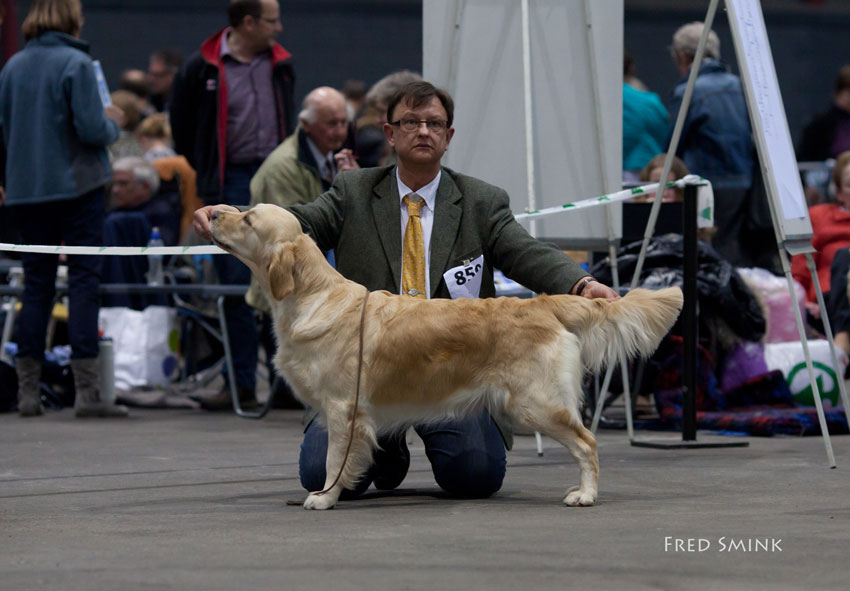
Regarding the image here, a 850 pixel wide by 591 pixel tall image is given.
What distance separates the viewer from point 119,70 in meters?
17.3

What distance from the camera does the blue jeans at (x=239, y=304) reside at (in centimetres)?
810

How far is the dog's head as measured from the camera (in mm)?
4418

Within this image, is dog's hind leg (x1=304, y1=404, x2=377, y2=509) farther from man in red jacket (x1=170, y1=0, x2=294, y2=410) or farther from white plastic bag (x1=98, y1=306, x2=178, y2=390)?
white plastic bag (x1=98, y1=306, x2=178, y2=390)

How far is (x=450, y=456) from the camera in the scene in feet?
15.8

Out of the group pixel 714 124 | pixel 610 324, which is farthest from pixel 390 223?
pixel 714 124

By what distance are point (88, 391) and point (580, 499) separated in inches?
159

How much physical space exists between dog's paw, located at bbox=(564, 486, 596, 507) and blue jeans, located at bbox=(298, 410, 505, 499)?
0.36 metres

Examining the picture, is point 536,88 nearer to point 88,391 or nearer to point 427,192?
point 427,192

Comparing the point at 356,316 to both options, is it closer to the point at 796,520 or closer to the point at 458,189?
the point at 458,189

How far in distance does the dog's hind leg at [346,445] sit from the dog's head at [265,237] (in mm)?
444

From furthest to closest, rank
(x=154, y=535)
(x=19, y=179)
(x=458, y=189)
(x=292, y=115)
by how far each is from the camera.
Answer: (x=292, y=115) < (x=19, y=179) < (x=458, y=189) < (x=154, y=535)

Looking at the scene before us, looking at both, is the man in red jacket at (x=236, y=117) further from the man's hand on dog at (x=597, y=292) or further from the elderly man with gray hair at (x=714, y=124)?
the man's hand on dog at (x=597, y=292)

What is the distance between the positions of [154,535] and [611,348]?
1613 millimetres

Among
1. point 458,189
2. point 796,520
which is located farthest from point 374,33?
point 796,520
